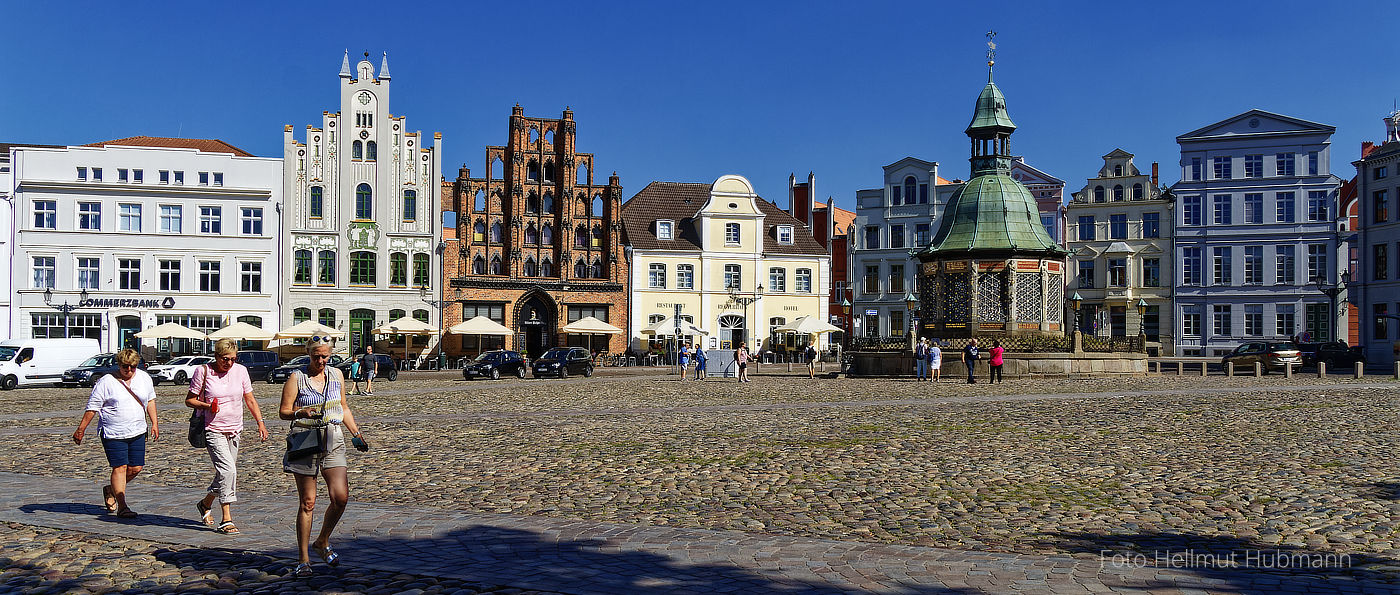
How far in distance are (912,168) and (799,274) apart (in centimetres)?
1048

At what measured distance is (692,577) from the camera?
7340 mm

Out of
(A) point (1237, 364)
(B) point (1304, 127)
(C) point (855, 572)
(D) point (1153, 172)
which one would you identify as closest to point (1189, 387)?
(A) point (1237, 364)

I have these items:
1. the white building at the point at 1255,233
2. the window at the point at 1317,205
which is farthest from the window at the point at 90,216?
Result: the window at the point at 1317,205

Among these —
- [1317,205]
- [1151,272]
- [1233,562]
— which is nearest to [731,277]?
[1151,272]

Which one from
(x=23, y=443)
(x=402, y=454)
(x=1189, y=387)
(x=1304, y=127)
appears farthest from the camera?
(x=1304, y=127)

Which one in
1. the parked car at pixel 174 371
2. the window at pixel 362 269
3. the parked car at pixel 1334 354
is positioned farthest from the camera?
the window at pixel 362 269

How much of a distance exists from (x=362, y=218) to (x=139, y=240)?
33.6 feet

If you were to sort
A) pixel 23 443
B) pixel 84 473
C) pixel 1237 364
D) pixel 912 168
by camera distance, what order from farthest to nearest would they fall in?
pixel 912 168 < pixel 1237 364 < pixel 23 443 < pixel 84 473

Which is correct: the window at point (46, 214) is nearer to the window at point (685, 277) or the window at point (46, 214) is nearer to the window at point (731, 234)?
the window at point (685, 277)

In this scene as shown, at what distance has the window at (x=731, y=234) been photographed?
208 feet

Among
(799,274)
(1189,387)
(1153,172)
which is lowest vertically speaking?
(1189,387)

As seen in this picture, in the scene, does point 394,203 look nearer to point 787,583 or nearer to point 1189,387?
point 1189,387

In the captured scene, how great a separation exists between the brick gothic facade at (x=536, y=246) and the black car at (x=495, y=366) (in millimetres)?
14362

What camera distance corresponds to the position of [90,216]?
5422 cm
